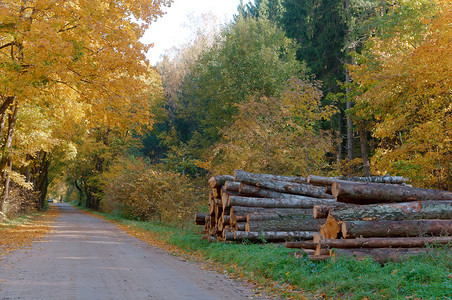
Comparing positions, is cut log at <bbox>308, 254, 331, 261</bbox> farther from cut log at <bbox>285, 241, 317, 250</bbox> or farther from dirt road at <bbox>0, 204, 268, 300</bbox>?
dirt road at <bbox>0, 204, 268, 300</bbox>

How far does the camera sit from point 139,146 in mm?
48562

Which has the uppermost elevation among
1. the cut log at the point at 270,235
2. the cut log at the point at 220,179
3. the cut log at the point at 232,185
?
the cut log at the point at 220,179

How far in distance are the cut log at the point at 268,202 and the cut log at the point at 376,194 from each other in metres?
3.55

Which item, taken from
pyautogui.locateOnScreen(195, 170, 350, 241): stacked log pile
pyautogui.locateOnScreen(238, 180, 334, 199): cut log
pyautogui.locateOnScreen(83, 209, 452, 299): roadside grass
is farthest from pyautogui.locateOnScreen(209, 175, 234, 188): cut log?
pyautogui.locateOnScreen(83, 209, 452, 299): roadside grass

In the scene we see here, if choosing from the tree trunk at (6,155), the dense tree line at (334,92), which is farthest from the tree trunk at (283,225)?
the tree trunk at (6,155)

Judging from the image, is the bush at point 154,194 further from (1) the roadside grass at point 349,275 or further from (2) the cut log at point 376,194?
(2) the cut log at point 376,194

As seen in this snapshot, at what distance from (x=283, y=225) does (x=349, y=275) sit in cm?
513

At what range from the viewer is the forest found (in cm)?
1341

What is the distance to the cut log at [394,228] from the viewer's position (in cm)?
753

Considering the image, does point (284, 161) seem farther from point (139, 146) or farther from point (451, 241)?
point (139, 146)

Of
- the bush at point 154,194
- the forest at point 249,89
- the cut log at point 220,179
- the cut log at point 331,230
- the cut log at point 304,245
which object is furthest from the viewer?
the bush at point 154,194

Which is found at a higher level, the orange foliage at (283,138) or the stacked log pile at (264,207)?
the orange foliage at (283,138)

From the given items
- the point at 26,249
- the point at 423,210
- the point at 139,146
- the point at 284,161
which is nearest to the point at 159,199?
the point at 284,161

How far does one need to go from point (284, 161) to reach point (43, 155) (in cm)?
2709
